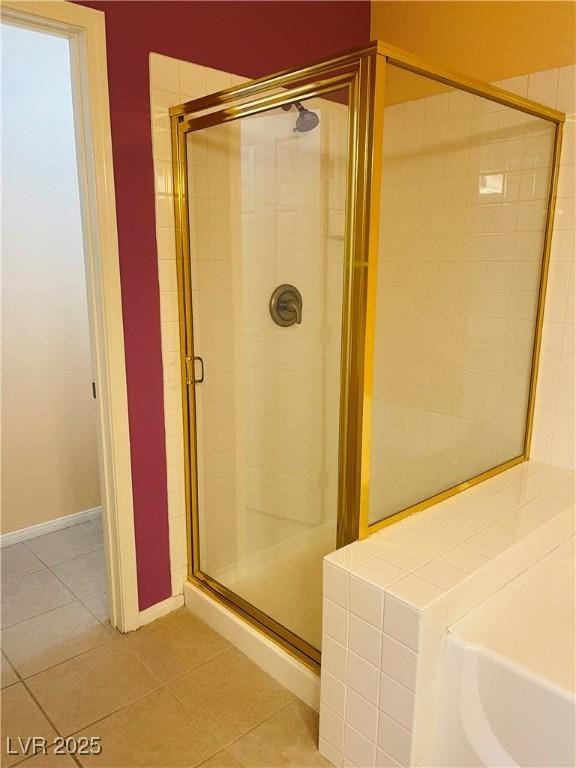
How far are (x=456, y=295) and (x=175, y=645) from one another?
1657mm

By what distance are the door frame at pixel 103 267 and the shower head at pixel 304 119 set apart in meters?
0.60

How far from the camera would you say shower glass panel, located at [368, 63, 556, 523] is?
175cm

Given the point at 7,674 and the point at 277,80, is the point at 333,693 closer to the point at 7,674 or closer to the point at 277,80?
the point at 7,674

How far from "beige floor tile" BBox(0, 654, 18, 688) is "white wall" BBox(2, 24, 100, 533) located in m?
0.97

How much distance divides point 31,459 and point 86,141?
1721 mm

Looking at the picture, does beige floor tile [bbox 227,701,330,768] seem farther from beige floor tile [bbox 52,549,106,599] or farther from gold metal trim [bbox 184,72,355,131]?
gold metal trim [bbox 184,72,355,131]

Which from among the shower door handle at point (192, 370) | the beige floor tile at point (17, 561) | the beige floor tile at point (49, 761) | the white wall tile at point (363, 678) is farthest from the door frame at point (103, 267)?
the white wall tile at point (363, 678)

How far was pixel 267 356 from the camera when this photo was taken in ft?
7.52

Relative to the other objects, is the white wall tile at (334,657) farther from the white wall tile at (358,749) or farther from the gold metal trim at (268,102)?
the gold metal trim at (268,102)

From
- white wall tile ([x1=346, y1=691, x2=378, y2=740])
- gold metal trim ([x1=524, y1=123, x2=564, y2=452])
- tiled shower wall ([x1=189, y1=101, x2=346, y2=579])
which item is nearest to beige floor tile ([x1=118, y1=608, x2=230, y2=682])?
tiled shower wall ([x1=189, y1=101, x2=346, y2=579])

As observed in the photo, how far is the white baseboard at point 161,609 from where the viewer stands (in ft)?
7.26

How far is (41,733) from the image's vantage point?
5.62 feet

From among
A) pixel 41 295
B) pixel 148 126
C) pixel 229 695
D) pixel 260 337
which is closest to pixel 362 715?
pixel 229 695

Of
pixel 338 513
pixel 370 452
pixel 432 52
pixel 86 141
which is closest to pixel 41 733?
pixel 338 513
